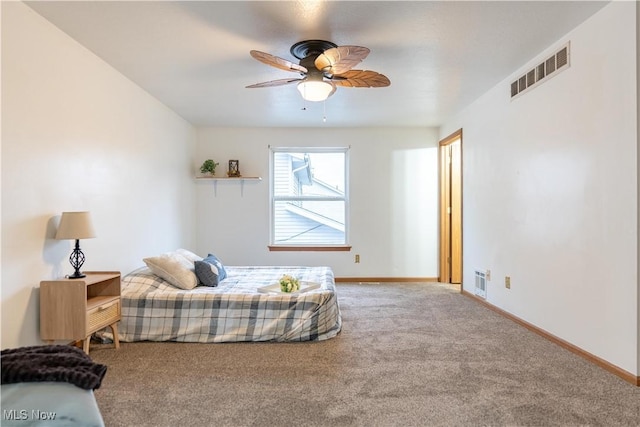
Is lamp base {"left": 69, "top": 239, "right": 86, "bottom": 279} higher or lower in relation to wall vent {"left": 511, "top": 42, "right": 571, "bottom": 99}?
lower

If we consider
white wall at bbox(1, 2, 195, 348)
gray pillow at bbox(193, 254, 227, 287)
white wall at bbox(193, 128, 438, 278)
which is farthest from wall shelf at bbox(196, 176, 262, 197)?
gray pillow at bbox(193, 254, 227, 287)

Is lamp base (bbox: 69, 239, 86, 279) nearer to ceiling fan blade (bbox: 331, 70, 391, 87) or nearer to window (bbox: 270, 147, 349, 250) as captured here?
ceiling fan blade (bbox: 331, 70, 391, 87)

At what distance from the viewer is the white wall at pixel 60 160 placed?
7.68 ft

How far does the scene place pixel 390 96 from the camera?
4.34m

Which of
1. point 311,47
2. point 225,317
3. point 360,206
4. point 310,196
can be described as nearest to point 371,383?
point 225,317

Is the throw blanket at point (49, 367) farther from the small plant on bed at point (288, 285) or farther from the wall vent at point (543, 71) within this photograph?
the wall vent at point (543, 71)

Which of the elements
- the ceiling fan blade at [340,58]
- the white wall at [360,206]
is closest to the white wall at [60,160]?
the white wall at [360,206]

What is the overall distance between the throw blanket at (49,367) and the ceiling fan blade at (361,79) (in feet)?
7.85

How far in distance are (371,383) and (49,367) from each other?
168 cm

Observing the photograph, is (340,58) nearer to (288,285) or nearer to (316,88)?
(316,88)

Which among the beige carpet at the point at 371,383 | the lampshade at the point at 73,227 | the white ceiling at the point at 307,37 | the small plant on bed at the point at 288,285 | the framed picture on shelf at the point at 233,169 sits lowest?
the beige carpet at the point at 371,383

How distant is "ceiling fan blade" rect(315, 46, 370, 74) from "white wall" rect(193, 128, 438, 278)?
3183 millimetres

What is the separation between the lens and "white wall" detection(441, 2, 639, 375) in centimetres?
238

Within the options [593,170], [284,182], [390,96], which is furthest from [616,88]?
[284,182]
